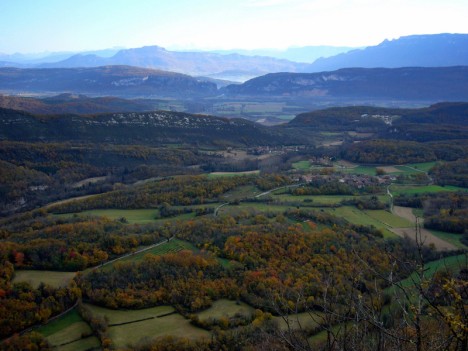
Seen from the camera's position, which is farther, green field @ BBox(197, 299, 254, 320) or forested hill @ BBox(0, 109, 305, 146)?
forested hill @ BBox(0, 109, 305, 146)

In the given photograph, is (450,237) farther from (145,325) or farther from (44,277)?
(44,277)

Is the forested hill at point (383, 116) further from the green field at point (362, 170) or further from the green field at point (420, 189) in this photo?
the green field at point (420, 189)

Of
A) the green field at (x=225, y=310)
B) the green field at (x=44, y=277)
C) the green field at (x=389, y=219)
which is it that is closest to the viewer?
the green field at (x=225, y=310)

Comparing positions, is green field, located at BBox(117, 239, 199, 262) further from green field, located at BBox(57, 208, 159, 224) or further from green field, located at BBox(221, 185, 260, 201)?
green field, located at BBox(221, 185, 260, 201)

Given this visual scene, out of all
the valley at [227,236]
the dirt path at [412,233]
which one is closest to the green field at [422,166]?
the valley at [227,236]

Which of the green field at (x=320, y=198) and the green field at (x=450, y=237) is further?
the green field at (x=320, y=198)

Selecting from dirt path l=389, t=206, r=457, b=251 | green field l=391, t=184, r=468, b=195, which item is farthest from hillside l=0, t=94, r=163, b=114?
dirt path l=389, t=206, r=457, b=251

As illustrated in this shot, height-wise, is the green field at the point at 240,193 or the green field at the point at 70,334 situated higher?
the green field at the point at 240,193
